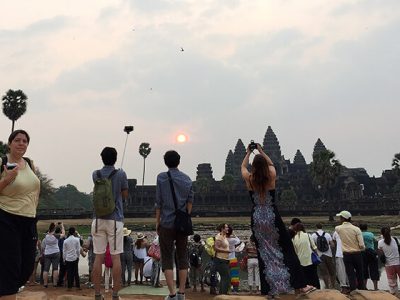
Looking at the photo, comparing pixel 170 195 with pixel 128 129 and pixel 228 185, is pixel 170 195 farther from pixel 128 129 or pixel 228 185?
pixel 228 185

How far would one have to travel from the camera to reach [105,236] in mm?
4949

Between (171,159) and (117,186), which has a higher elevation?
(171,159)

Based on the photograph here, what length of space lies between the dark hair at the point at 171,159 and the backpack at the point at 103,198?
0.78 m

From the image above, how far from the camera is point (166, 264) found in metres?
4.91

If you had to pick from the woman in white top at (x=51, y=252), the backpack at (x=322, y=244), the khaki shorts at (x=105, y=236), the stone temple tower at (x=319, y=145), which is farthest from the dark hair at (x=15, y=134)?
the stone temple tower at (x=319, y=145)

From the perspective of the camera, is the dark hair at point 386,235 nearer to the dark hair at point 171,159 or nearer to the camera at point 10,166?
the dark hair at point 171,159

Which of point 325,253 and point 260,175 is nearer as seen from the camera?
point 260,175

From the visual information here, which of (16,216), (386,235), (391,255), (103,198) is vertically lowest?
(391,255)

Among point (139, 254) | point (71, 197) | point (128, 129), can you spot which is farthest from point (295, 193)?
point (71, 197)

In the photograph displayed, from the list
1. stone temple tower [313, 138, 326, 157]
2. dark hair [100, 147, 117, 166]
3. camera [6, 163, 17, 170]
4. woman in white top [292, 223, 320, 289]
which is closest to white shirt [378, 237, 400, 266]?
woman in white top [292, 223, 320, 289]

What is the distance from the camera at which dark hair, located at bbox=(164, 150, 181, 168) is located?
5.14 meters

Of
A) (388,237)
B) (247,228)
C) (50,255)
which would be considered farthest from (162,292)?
(247,228)

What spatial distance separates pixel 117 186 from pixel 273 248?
216 cm

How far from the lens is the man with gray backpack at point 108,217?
15.9 feet
